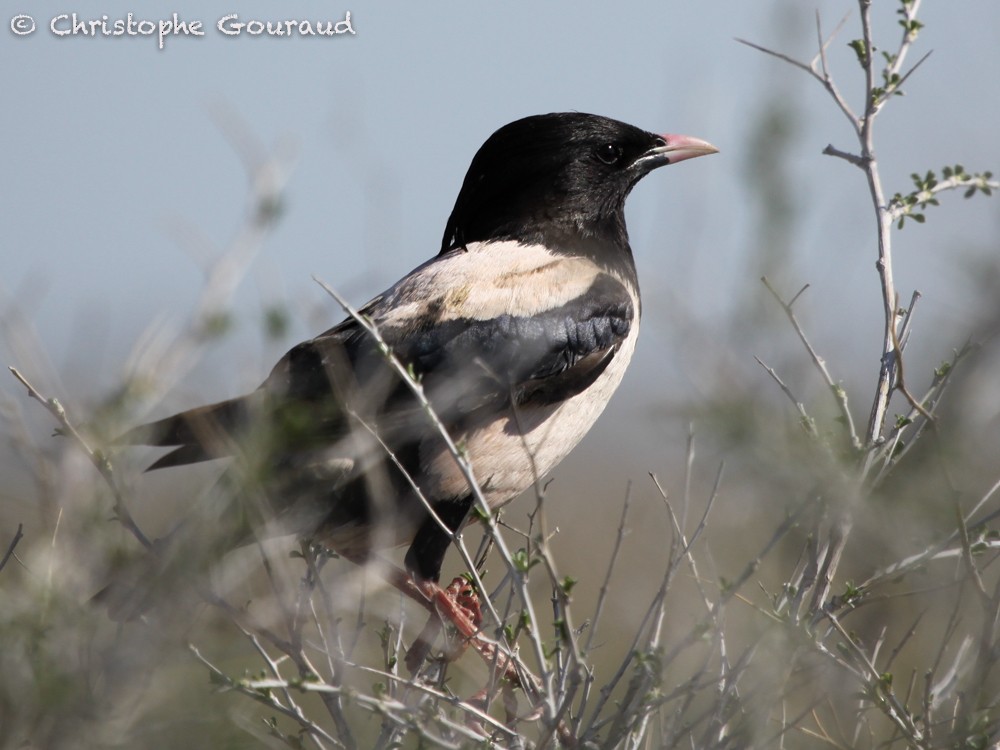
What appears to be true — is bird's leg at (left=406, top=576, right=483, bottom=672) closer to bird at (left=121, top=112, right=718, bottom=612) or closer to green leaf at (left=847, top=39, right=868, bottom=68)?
bird at (left=121, top=112, right=718, bottom=612)

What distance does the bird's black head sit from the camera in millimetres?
5988

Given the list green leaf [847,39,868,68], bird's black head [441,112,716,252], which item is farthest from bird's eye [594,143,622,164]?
green leaf [847,39,868,68]

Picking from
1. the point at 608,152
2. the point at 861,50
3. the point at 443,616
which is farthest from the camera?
the point at 608,152

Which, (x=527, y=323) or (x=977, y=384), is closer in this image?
(x=977, y=384)

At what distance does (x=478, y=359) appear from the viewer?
13.7ft

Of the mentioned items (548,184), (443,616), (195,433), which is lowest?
(443,616)

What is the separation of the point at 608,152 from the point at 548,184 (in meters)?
0.42

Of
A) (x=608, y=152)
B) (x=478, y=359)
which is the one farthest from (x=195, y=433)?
(x=608, y=152)

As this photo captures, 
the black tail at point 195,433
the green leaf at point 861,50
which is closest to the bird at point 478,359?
the black tail at point 195,433

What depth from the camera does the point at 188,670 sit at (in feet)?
8.04

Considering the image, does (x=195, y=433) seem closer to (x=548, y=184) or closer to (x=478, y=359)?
(x=478, y=359)

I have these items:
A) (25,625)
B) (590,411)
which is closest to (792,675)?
(25,625)

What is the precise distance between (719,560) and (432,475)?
3.86ft

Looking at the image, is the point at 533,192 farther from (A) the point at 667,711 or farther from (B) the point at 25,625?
(B) the point at 25,625
